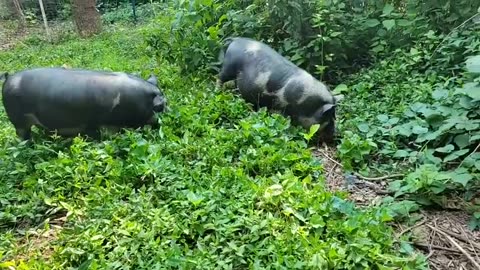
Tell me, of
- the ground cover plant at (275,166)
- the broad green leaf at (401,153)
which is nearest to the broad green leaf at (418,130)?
the ground cover plant at (275,166)

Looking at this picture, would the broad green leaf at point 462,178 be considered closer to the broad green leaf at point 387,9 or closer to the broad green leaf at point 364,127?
the broad green leaf at point 364,127

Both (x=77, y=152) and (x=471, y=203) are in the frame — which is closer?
(x=471, y=203)

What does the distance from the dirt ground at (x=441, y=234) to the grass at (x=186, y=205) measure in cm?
14

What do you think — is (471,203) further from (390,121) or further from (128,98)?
(128,98)

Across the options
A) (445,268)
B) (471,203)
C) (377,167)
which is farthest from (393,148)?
(445,268)

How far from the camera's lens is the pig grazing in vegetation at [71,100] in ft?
10.5

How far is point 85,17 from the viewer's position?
849 centimetres

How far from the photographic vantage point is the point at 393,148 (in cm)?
320

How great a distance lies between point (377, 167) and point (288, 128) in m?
0.67

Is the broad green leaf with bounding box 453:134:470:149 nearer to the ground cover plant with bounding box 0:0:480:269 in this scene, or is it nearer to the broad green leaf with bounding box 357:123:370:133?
the ground cover plant with bounding box 0:0:480:269

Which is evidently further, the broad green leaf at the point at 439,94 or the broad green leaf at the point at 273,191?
the broad green leaf at the point at 439,94

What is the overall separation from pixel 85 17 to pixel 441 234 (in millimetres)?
7352

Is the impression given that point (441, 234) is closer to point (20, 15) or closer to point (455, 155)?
point (455, 155)

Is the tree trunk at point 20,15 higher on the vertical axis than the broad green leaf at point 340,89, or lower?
lower
